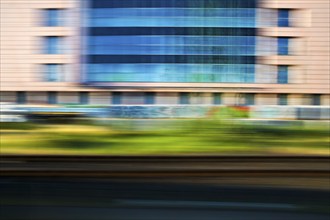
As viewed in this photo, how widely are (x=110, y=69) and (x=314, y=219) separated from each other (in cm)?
3857

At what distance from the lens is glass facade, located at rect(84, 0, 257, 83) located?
41219 mm

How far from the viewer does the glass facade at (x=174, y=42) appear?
41.2m

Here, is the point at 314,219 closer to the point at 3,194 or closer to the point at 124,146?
the point at 3,194

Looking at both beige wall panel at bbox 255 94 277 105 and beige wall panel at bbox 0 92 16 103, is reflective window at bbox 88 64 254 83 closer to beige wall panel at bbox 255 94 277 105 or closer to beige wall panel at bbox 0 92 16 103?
beige wall panel at bbox 255 94 277 105

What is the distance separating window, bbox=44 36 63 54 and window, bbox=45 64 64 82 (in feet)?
4.05

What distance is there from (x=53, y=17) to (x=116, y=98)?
9073mm

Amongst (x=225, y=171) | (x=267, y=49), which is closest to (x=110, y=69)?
(x=267, y=49)

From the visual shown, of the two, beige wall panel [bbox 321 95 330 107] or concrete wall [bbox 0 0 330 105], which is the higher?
concrete wall [bbox 0 0 330 105]

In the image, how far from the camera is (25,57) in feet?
137

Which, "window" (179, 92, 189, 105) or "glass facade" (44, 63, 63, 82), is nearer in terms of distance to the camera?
"window" (179, 92, 189, 105)

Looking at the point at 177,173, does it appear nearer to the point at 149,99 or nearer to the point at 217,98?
the point at 217,98

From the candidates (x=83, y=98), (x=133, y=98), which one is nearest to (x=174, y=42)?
(x=133, y=98)

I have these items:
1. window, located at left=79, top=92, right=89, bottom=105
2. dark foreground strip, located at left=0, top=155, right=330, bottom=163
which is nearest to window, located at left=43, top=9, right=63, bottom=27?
window, located at left=79, top=92, right=89, bottom=105

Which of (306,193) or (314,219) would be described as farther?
(306,193)
